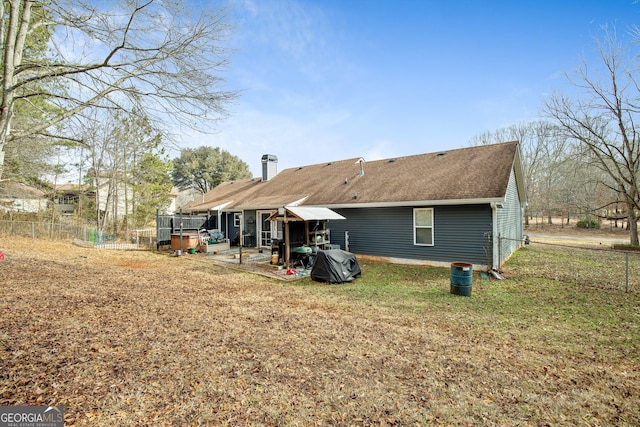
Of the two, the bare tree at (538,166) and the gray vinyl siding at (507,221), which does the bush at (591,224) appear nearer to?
the bare tree at (538,166)

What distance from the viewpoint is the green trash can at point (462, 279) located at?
7086mm

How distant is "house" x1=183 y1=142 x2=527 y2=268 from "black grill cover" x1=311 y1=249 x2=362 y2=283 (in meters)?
2.29

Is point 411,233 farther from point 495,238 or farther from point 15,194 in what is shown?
point 15,194

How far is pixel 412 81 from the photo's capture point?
38.6 feet

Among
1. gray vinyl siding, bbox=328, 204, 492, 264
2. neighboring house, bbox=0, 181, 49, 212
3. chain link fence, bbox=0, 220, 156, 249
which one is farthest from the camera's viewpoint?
neighboring house, bbox=0, 181, 49, 212

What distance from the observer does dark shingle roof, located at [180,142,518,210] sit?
33.1ft

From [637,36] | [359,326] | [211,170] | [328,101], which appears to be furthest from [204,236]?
[211,170]

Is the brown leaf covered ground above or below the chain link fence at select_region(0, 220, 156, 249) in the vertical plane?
below

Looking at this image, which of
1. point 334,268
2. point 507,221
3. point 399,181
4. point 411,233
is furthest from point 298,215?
point 507,221

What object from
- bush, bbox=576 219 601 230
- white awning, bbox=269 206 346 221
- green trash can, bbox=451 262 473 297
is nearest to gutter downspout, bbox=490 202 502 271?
green trash can, bbox=451 262 473 297

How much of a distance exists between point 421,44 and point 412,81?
1.58 m

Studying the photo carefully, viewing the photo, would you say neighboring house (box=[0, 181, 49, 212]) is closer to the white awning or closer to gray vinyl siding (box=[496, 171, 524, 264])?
the white awning

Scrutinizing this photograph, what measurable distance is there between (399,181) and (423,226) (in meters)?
2.55

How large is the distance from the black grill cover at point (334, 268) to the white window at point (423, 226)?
3.25 m
